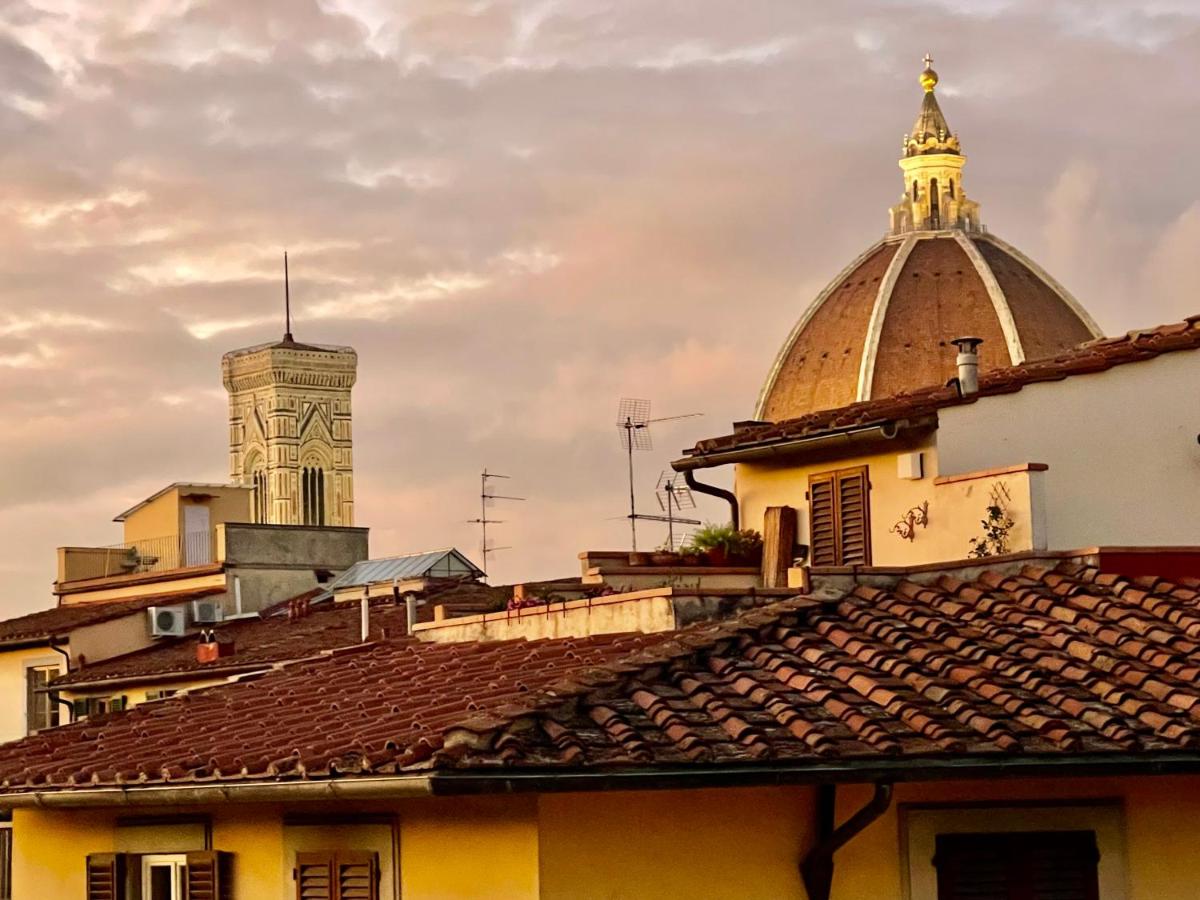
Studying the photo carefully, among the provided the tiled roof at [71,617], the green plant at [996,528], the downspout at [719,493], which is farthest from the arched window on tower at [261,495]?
the green plant at [996,528]

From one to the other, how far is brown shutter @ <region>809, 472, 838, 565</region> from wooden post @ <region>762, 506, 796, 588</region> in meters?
0.18

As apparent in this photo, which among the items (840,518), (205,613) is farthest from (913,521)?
(205,613)

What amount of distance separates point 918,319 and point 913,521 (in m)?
69.4

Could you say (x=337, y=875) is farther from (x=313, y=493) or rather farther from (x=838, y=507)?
(x=313, y=493)

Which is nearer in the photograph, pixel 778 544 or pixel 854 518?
pixel 854 518

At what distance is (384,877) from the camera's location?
1221cm

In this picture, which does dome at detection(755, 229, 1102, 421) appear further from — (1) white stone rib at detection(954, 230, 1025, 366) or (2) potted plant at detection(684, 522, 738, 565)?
(2) potted plant at detection(684, 522, 738, 565)

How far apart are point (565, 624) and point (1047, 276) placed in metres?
78.5

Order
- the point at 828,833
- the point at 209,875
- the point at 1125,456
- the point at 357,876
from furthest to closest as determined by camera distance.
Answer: the point at 1125,456
the point at 209,875
the point at 357,876
the point at 828,833

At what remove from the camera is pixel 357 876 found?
12.4 m

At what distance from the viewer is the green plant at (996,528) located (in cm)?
1691

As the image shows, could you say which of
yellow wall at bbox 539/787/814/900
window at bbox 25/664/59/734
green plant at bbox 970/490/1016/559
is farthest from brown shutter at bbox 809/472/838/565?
window at bbox 25/664/59/734

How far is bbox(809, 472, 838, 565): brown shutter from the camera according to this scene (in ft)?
64.8

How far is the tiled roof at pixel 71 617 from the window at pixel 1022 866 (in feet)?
92.9
